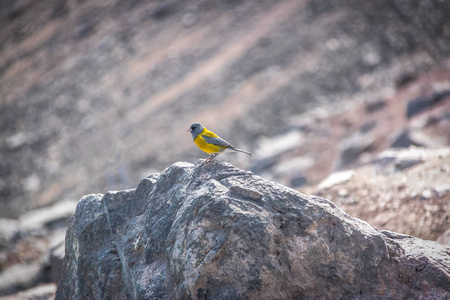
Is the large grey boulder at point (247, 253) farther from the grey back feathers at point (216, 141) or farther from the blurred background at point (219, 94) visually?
the blurred background at point (219, 94)

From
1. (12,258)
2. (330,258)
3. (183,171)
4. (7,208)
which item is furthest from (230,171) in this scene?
(7,208)

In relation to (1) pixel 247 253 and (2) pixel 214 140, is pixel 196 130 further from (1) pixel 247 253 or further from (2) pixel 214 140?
(1) pixel 247 253

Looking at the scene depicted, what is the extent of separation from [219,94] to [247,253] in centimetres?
2845

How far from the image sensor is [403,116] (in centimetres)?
2183

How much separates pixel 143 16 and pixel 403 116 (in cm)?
3318

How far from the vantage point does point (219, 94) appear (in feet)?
108

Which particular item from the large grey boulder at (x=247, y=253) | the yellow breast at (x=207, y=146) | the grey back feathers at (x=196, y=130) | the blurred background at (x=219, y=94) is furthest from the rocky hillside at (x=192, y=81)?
the large grey boulder at (x=247, y=253)

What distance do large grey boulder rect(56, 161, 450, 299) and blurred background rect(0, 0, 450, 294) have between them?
505 inches

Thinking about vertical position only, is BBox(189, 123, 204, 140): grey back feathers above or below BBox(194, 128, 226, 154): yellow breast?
above

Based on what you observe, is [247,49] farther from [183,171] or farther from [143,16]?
[183,171]

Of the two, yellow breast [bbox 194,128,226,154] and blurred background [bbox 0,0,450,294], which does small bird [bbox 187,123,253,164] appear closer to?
yellow breast [bbox 194,128,226,154]

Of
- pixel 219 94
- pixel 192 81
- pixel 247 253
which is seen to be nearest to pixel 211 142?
pixel 247 253

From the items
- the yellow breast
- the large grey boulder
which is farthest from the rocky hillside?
the large grey boulder

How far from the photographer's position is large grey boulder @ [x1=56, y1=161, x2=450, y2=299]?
514 centimetres
